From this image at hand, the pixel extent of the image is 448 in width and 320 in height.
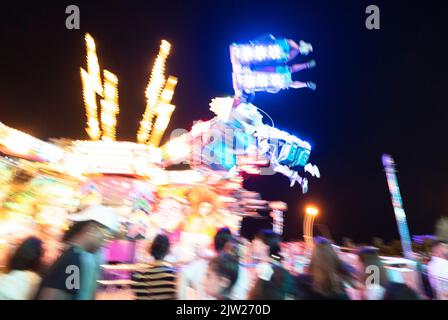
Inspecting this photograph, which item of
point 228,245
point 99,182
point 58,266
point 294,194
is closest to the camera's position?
point 58,266

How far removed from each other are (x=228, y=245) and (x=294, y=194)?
118 feet

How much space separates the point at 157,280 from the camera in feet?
11.2

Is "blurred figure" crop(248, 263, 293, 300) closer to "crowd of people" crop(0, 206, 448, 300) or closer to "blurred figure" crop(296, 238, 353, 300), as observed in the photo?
"crowd of people" crop(0, 206, 448, 300)

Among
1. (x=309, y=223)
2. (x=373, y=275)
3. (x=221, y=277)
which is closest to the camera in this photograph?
(x=221, y=277)

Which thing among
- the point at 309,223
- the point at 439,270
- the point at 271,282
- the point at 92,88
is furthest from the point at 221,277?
the point at 309,223

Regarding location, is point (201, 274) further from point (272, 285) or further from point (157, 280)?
point (272, 285)

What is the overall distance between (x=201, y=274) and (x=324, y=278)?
1076 millimetres

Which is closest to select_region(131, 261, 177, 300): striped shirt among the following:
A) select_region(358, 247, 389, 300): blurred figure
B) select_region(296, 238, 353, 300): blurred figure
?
select_region(296, 238, 353, 300): blurred figure

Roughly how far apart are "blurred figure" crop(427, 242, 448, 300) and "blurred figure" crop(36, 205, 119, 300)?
172 inches

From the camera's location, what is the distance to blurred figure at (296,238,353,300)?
320 cm
